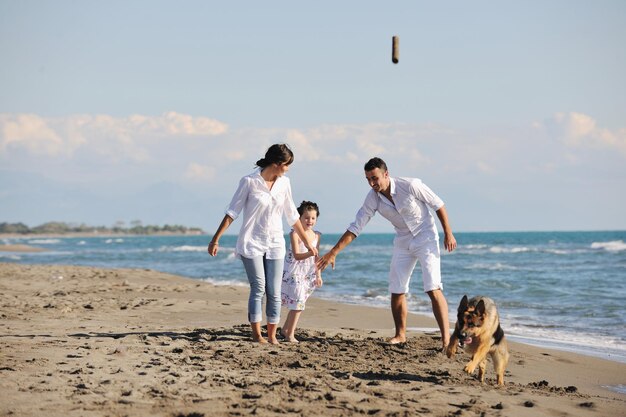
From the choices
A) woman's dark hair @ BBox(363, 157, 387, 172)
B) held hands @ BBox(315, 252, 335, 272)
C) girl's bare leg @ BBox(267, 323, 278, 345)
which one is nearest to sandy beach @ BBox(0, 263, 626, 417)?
girl's bare leg @ BBox(267, 323, 278, 345)

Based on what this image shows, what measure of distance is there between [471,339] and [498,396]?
55 centimetres

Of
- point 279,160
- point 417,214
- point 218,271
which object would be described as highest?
point 279,160

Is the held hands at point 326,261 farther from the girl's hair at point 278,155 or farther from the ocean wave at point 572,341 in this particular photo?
the ocean wave at point 572,341

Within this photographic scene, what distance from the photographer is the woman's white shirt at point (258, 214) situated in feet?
23.1

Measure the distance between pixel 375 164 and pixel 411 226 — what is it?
0.74m

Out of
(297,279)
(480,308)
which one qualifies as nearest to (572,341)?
(297,279)

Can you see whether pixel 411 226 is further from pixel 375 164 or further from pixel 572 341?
pixel 572 341

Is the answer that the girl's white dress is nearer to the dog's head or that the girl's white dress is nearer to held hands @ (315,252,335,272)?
held hands @ (315,252,335,272)

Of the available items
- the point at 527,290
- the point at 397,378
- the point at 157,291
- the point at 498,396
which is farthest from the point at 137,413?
the point at 527,290

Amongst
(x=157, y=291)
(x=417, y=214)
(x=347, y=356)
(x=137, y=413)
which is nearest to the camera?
(x=137, y=413)

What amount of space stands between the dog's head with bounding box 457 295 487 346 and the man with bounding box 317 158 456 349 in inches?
53.1

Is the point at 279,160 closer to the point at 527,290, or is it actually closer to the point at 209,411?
the point at 209,411

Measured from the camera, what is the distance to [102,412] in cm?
451

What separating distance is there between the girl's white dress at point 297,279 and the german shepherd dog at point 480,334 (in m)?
2.17
